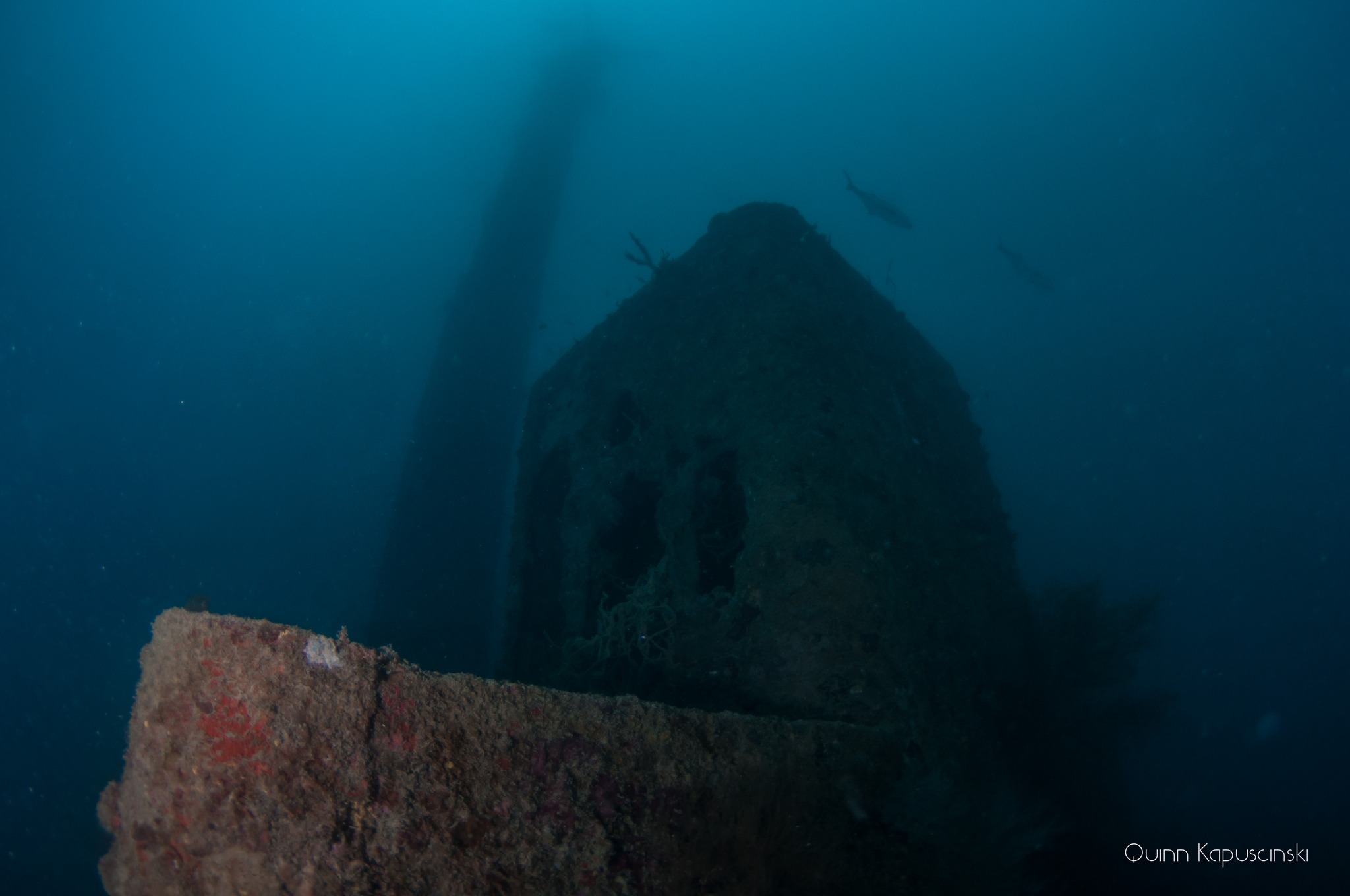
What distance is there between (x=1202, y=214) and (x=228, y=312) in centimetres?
14998

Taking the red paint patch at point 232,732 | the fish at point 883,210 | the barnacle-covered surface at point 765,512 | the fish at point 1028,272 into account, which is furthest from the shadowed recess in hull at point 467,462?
the fish at point 1028,272

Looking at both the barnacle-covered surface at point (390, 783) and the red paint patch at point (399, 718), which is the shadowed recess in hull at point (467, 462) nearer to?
the barnacle-covered surface at point (390, 783)

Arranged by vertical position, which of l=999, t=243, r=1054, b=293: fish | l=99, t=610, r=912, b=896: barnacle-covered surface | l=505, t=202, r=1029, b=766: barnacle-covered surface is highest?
l=999, t=243, r=1054, b=293: fish

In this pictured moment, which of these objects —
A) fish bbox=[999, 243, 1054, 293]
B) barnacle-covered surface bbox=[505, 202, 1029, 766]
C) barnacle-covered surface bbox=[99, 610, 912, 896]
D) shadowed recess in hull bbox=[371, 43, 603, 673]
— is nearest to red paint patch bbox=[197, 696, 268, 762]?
barnacle-covered surface bbox=[99, 610, 912, 896]

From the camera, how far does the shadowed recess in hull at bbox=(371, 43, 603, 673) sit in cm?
975

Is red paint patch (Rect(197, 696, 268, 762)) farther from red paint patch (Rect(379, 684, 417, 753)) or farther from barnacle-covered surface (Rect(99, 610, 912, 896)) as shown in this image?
red paint patch (Rect(379, 684, 417, 753))

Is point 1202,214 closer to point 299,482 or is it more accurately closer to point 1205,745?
point 1205,745

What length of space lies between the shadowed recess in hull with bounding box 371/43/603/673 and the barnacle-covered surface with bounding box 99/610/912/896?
773 cm

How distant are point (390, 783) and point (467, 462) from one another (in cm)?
992

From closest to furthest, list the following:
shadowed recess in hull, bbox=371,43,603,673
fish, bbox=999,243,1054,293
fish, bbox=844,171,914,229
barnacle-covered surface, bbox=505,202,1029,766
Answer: barnacle-covered surface, bbox=505,202,1029,766 < shadowed recess in hull, bbox=371,43,603,673 < fish, bbox=844,171,914,229 < fish, bbox=999,243,1054,293

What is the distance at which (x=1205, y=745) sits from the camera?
2412cm

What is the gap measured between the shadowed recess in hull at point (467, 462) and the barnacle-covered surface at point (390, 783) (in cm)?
773

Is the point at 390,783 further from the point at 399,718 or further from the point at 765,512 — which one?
the point at 765,512

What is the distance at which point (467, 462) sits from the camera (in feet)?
37.0
